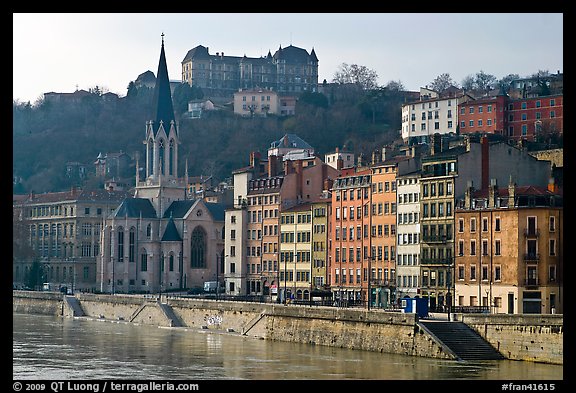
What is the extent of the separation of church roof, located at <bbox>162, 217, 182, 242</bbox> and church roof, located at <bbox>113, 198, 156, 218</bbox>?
2942 mm

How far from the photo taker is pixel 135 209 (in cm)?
13662

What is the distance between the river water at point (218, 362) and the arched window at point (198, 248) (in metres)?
50.6

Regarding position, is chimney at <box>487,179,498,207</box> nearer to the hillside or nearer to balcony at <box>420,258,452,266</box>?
balcony at <box>420,258,452,266</box>

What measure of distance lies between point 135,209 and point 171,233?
5.00 meters

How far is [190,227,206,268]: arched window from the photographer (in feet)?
439

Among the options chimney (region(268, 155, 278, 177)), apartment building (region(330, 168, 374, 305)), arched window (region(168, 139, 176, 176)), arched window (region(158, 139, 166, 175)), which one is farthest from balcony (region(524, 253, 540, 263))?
arched window (region(158, 139, 166, 175))

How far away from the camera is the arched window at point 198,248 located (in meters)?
134

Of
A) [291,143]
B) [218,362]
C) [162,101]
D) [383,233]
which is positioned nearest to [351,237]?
[383,233]

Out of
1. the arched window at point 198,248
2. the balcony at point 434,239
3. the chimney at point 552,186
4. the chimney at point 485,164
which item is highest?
the chimney at point 485,164

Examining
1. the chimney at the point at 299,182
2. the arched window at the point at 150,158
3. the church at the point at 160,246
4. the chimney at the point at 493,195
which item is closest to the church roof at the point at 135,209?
the church at the point at 160,246

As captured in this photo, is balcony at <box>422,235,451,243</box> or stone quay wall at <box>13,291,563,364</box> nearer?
stone quay wall at <box>13,291,563,364</box>

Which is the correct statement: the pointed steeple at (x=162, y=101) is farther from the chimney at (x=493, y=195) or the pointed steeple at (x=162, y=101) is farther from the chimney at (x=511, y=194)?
the chimney at (x=511, y=194)

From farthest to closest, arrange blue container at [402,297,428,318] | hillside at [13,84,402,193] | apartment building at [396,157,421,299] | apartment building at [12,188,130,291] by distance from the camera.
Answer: hillside at [13,84,402,193] → apartment building at [12,188,130,291] → apartment building at [396,157,421,299] → blue container at [402,297,428,318]

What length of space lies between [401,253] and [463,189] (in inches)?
330
